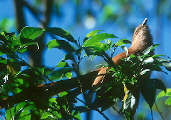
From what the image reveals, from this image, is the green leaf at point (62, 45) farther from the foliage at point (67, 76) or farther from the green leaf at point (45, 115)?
the green leaf at point (45, 115)

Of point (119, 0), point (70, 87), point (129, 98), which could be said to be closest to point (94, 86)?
point (70, 87)

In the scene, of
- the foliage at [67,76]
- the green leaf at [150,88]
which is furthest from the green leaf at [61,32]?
the green leaf at [150,88]

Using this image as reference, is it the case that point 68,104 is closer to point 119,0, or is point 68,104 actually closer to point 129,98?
point 129,98

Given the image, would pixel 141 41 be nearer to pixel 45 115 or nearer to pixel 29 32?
pixel 45 115

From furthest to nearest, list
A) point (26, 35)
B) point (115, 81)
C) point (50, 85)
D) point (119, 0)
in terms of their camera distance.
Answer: point (119, 0) < point (50, 85) < point (115, 81) < point (26, 35)

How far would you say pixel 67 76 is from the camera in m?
1.31

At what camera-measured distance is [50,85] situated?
134cm

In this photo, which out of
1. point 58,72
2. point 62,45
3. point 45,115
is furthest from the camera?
point 45,115

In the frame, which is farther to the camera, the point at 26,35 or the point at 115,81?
the point at 115,81

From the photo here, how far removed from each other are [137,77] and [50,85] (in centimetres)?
39

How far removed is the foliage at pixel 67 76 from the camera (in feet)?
3.55

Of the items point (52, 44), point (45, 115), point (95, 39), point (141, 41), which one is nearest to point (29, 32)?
point (52, 44)

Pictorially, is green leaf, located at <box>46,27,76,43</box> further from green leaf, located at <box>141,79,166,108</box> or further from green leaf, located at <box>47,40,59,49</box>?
green leaf, located at <box>141,79,166,108</box>

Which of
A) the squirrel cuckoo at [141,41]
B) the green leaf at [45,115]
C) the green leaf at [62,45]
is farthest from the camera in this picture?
the squirrel cuckoo at [141,41]
